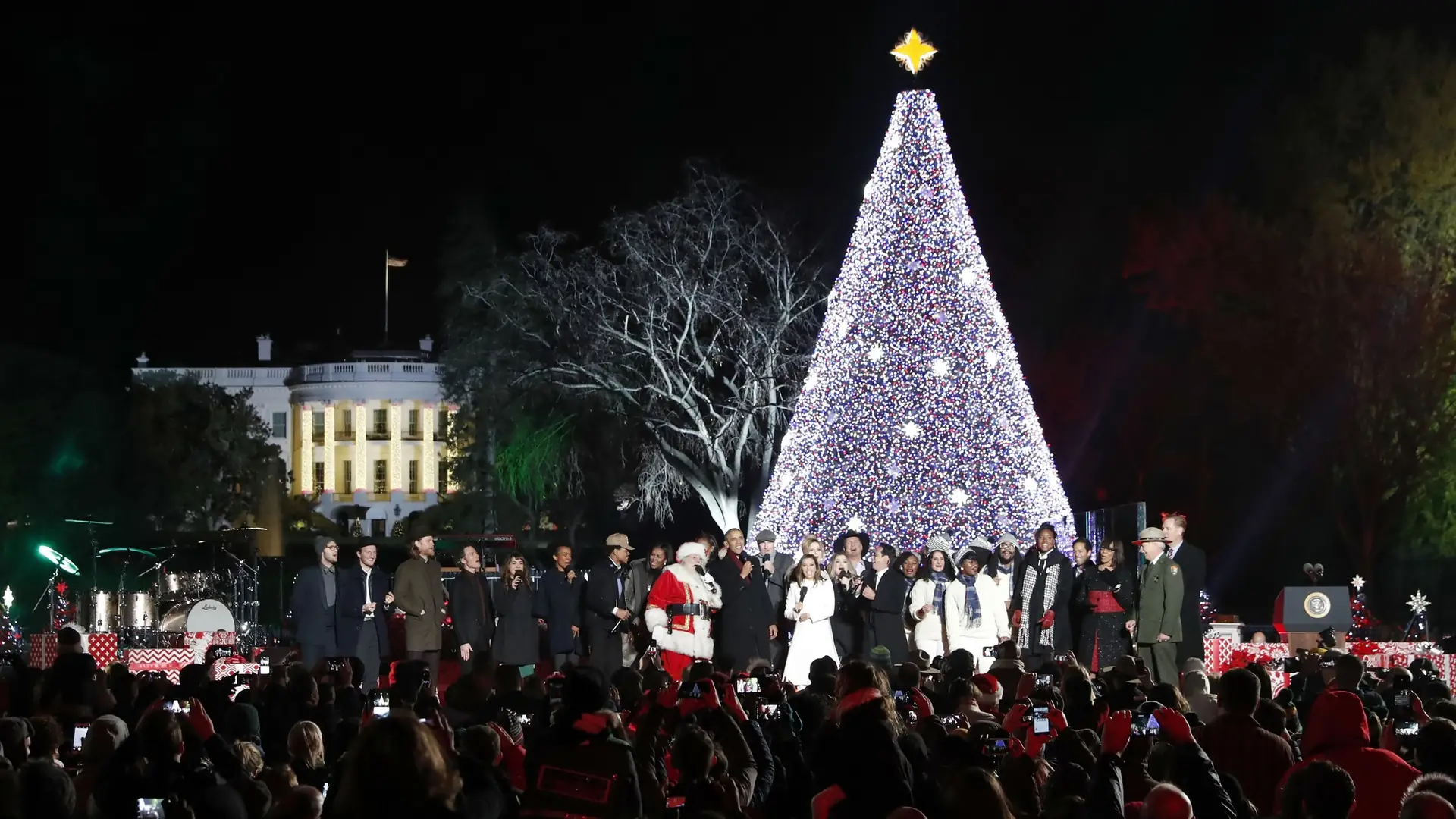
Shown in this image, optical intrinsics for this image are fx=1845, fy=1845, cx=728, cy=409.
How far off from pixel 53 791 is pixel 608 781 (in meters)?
2.28

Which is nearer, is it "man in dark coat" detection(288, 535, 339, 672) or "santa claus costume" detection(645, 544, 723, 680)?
"santa claus costume" detection(645, 544, 723, 680)

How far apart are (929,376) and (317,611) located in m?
12.0

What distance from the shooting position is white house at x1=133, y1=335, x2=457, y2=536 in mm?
110188

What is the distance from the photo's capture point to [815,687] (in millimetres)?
11297

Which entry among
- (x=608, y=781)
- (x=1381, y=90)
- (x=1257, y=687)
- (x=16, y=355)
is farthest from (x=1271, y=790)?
(x=16, y=355)

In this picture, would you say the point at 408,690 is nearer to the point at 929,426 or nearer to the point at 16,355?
the point at 929,426

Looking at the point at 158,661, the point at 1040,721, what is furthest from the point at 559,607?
the point at 1040,721

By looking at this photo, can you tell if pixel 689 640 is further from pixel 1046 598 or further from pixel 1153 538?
pixel 1153 538

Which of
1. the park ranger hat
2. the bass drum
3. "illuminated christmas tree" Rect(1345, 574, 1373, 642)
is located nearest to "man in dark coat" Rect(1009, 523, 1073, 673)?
the park ranger hat

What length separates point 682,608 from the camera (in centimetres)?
1692

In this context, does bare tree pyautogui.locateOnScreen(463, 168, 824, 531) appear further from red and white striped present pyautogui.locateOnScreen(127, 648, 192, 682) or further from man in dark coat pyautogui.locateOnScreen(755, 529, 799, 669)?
red and white striped present pyautogui.locateOnScreen(127, 648, 192, 682)

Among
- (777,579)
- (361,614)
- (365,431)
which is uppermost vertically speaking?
(365,431)

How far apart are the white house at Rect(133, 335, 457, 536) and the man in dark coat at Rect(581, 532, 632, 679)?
9244 cm

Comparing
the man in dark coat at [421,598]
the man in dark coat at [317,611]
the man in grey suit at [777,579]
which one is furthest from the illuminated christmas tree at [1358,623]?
the man in dark coat at [317,611]
